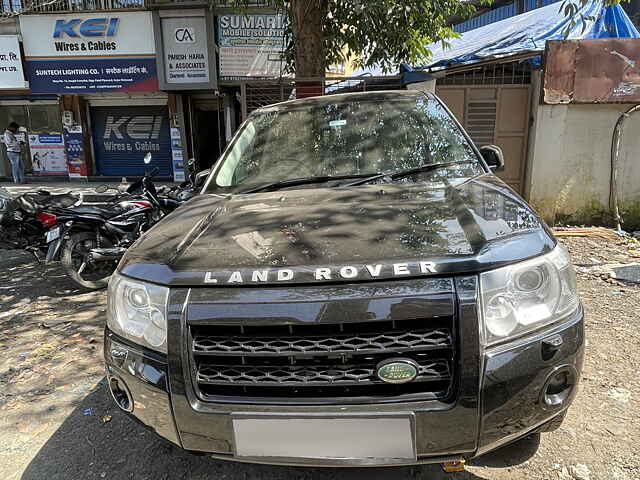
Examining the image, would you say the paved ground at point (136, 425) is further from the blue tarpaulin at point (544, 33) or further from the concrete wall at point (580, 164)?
the blue tarpaulin at point (544, 33)

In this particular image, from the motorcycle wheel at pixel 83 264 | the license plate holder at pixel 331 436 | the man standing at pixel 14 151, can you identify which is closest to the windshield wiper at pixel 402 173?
the license plate holder at pixel 331 436

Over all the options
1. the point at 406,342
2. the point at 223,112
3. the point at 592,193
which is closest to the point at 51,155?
the point at 223,112

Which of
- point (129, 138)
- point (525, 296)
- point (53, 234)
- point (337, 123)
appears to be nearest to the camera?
point (525, 296)

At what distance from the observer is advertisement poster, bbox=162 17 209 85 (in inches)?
410

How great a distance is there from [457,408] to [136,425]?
198 cm

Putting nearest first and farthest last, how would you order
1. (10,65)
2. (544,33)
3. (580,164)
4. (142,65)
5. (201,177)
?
Result: 1. (201,177)
2. (580,164)
3. (544,33)
4. (142,65)
5. (10,65)

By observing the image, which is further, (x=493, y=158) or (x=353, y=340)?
(x=493, y=158)

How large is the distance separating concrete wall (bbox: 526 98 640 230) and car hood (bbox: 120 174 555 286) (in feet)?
17.0

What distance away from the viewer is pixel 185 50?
1055 centimetres

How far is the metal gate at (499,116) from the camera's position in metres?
7.20

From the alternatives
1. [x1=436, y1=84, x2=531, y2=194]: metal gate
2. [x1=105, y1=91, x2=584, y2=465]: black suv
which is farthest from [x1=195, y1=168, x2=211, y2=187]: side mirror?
[x1=436, y1=84, x2=531, y2=194]: metal gate

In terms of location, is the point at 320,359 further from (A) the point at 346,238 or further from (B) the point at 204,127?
(B) the point at 204,127

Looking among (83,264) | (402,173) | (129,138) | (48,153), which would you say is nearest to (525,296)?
(402,173)

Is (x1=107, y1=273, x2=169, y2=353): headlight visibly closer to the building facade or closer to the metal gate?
the metal gate
